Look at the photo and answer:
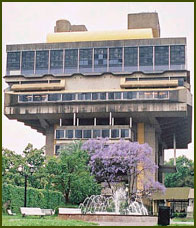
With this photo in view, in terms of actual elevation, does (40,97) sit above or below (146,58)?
below

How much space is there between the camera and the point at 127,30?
86500 mm

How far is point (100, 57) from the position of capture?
273ft

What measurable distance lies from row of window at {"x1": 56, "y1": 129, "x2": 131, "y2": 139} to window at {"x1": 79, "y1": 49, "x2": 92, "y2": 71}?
10289 mm

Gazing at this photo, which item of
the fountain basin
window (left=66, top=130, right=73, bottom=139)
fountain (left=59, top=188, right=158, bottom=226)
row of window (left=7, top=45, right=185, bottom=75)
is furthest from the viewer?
row of window (left=7, top=45, right=185, bottom=75)

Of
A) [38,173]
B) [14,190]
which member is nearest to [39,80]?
[38,173]

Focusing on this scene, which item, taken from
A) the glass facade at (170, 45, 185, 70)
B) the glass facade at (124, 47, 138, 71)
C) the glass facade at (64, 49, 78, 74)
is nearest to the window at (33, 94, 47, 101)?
the glass facade at (64, 49, 78, 74)

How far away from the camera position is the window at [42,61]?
8462 cm

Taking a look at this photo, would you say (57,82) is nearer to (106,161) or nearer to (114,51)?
(114,51)

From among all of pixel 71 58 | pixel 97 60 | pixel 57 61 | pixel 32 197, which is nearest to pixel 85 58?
pixel 97 60

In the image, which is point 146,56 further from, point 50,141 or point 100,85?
point 50,141

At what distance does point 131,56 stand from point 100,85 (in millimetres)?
5974

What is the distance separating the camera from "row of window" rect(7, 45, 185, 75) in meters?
81.4

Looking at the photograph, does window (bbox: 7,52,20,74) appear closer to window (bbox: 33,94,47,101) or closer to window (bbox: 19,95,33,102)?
window (bbox: 19,95,33,102)

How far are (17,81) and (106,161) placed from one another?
24.3m
